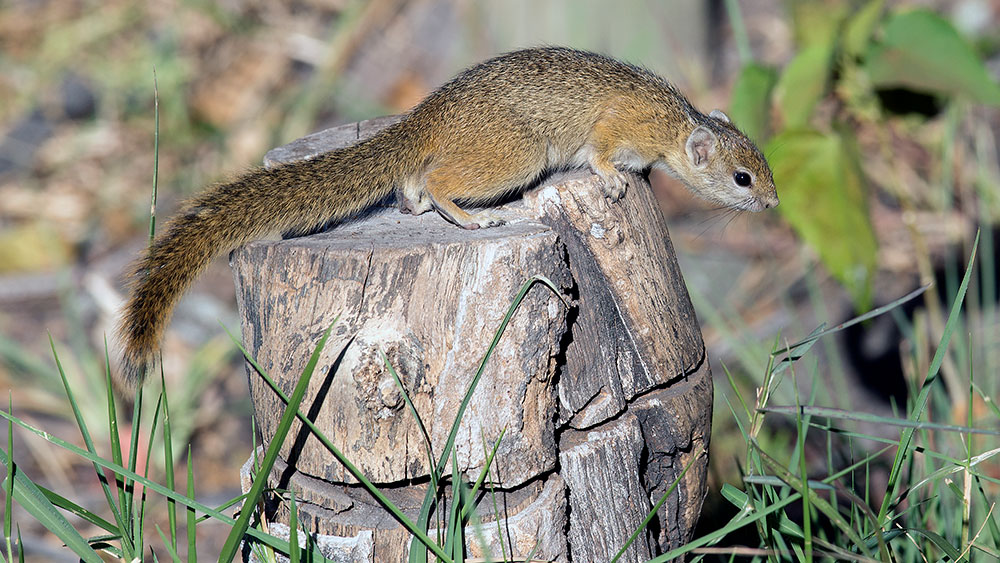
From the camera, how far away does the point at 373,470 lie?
199cm

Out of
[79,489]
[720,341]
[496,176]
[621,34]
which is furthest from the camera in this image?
[621,34]

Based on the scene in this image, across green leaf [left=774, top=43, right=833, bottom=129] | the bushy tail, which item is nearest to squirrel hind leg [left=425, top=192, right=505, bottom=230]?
the bushy tail

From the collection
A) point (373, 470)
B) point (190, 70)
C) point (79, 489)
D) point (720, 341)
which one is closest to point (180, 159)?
point (190, 70)

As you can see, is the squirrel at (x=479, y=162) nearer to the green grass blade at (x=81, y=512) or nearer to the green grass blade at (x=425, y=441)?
the green grass blade at (x=81, y=512)

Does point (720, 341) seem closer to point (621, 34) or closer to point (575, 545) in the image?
point (621, 34)

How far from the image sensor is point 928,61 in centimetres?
284

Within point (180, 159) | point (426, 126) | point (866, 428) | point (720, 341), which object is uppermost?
point (180, 159)

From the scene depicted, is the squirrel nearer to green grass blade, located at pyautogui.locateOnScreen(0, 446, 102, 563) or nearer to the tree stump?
the tree stump

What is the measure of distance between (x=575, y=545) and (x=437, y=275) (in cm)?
67

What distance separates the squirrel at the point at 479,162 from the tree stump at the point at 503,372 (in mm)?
122

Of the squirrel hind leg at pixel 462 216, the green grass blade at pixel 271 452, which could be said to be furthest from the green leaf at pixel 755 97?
the green grass blade at pixel 271 452

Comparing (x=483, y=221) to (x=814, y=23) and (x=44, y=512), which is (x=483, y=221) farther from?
(x=814, y=23)

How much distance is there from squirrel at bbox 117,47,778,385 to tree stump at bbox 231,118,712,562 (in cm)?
12

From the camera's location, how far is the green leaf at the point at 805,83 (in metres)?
2.95
